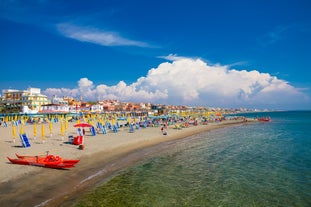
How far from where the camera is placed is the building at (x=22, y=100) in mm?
72312

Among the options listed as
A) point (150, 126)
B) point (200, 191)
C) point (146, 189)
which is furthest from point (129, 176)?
point (150, 126)

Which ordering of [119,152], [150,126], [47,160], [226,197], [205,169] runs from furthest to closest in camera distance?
[150,126], [119,152], [205,169], [47,160], [226,197]

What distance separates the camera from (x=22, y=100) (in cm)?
7312

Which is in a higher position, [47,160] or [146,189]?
[47,160]

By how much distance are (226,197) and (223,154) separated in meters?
10.3

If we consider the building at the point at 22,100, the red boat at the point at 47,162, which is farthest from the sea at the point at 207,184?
the building at the point at 22,100

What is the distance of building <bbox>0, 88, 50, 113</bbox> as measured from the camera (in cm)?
7231

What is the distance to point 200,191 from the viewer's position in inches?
420

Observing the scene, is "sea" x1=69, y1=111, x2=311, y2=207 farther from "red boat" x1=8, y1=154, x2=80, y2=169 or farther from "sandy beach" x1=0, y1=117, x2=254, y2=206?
"red boat" x1=8, y1=154, x2=80, y2=169

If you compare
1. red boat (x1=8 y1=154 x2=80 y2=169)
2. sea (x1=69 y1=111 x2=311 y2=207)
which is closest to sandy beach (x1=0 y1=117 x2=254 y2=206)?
red boat (x1=8 y1=154 x2=80 y2=169)

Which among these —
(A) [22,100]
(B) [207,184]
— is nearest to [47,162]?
(B) [207,184]

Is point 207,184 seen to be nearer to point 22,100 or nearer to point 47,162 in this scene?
point 47,162

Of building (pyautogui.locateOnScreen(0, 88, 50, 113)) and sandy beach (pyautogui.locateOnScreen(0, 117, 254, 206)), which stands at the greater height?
building (pyautogui.locateOnScreen(0, 88, 50, 113))

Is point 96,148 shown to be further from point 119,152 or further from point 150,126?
point 150,126
